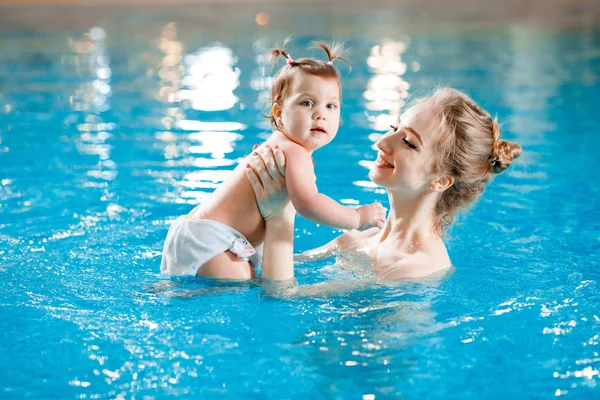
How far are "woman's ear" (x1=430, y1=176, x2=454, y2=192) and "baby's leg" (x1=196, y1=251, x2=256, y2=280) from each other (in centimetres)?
91

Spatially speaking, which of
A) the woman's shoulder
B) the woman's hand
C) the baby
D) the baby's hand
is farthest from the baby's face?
the woman's shoulder

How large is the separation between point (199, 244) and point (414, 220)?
3.29 feet

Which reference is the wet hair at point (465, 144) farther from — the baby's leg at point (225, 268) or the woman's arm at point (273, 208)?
the baby's leg at point (225, 268)

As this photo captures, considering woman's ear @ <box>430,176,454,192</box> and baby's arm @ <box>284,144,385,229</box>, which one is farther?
woman's ear @ <box>430,176,454,192</box>

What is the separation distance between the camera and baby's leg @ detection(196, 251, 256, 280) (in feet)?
11.4

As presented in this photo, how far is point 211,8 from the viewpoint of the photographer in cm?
1881

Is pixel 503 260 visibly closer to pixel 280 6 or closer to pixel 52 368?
pixel 52 368

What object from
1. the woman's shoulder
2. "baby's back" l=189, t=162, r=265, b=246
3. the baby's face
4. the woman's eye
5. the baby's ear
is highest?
the baby's ear

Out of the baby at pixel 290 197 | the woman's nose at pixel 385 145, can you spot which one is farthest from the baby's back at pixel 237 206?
the woman's nose at pixel 385 145

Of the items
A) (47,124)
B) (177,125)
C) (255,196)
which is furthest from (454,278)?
(47,124)

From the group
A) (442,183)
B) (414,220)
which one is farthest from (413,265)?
(442,183)

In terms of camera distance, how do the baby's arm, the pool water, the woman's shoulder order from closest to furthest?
the pool water → the baby's arm → the woman's shoulder

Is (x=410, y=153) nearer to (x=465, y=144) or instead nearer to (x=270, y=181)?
(x=465, y=144)

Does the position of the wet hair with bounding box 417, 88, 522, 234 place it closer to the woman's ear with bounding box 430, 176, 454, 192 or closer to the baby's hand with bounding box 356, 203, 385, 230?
the woman's ear with bounding box 430, 176, 454, 192
